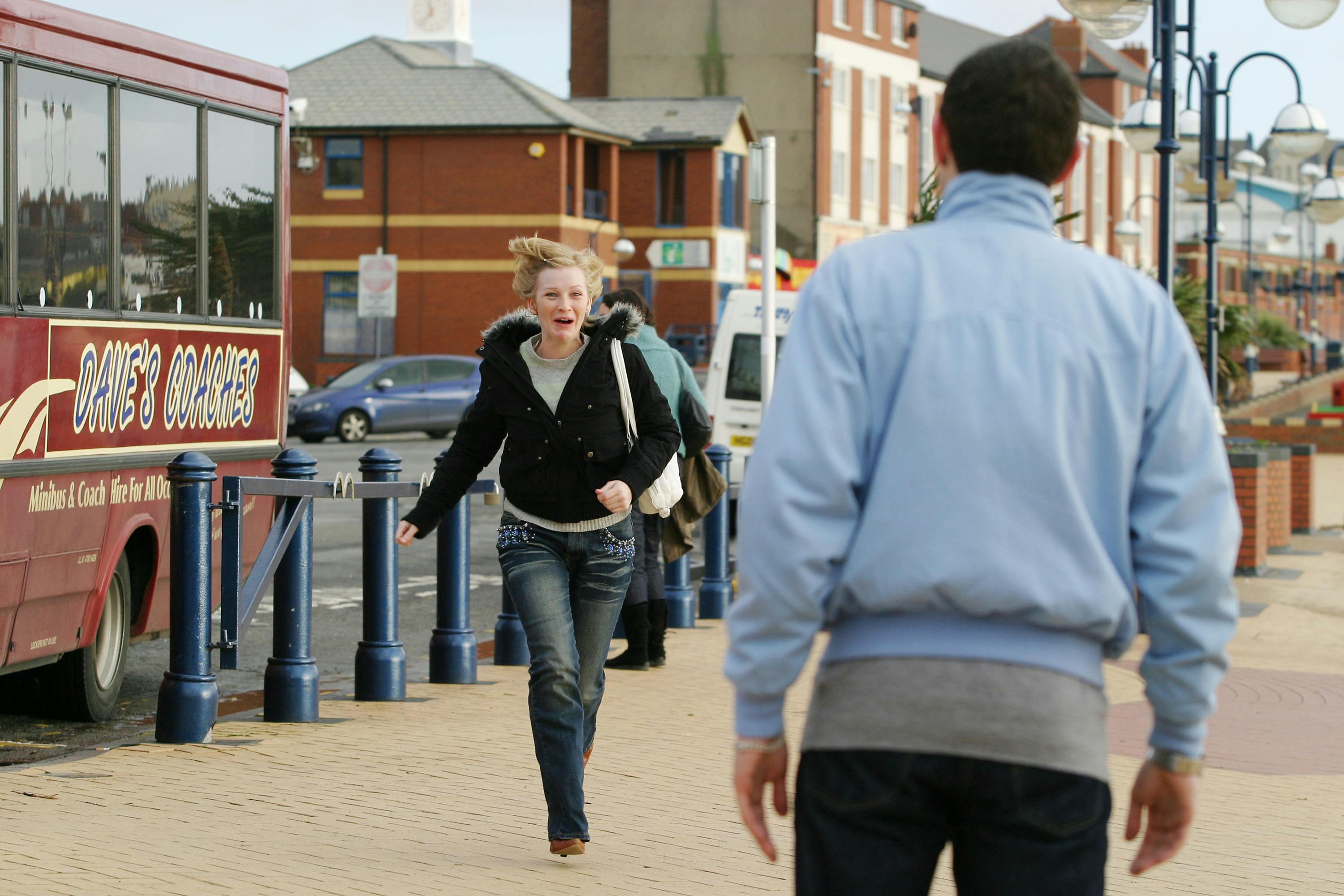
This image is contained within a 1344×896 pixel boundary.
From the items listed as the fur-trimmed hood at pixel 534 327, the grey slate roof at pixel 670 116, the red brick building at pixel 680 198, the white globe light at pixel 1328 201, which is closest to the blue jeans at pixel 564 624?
the fur-trimmed hood at pixel 534 327

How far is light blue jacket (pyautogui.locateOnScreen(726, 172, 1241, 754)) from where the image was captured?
2.47m

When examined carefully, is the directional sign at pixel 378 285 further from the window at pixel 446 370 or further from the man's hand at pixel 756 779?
the man's hand at pixel 756 779

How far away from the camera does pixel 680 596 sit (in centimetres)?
1124

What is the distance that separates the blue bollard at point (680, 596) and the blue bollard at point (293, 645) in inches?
146

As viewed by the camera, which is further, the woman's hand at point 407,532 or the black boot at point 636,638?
the black boot at point 636,638

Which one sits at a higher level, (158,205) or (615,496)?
(158,205)

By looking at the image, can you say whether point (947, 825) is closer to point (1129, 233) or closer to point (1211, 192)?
point (1211, 192)

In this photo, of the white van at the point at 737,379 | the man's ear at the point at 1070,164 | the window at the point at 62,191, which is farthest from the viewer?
the white van at the point at 737,379

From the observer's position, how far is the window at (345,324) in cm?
4725

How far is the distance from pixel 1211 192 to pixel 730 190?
34.3 metres

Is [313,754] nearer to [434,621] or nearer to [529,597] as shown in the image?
[529,597]

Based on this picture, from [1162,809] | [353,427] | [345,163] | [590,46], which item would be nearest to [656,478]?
[1162,809]

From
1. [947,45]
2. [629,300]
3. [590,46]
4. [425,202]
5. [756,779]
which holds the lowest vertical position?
[756,779]

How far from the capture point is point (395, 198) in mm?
47375
